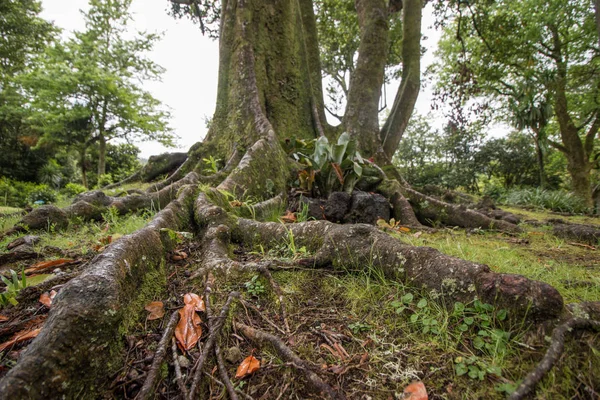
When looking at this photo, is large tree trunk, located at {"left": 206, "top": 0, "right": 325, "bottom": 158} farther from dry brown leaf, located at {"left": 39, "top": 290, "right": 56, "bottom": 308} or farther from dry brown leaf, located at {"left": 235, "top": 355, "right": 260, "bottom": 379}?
dry brown leaf, located at {"left": 235, "top": 355, "right": 260, "bottom": 379}

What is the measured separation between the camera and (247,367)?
1.11m

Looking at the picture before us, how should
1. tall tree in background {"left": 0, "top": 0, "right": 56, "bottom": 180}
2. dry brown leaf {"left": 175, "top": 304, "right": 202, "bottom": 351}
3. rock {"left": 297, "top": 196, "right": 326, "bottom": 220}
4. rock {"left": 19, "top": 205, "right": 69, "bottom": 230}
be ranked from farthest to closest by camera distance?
tall tree in background {"left": 0, "top": 0, "right": 56, "bottom": 180} < rock {"left": 297, "top": 196, "right": 326, "bottom": 220} < rock {"left": 19, "top": 205, "right": 69, "bottom": 230} < dry brown leaf {"left": 175, "top": 304, "right": 202, "bottom": 351}

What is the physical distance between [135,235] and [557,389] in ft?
6.70

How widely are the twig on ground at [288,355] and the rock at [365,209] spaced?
2.31 metres

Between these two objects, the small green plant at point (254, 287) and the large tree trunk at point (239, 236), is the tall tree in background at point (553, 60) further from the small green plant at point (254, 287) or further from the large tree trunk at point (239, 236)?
the small green plant at point (254, 287)

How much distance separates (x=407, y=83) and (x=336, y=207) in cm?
510

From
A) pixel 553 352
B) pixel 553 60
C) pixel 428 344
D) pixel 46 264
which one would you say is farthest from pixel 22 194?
pixel 553 60

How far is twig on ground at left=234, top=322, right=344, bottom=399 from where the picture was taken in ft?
3.22

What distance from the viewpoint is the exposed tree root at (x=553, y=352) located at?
0.85 metres

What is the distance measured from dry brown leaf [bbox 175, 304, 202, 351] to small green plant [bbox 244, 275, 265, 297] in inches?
12.1

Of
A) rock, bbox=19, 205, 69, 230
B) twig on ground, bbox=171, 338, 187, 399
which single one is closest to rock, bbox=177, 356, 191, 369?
twig on ground, bbox=171, 338, 187, 399

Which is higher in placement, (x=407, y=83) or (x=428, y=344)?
(x=407, y=83)

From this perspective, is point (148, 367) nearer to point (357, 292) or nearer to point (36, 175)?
point (357, 292)

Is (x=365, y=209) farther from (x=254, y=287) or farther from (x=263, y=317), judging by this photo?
(x=263, y=317)
